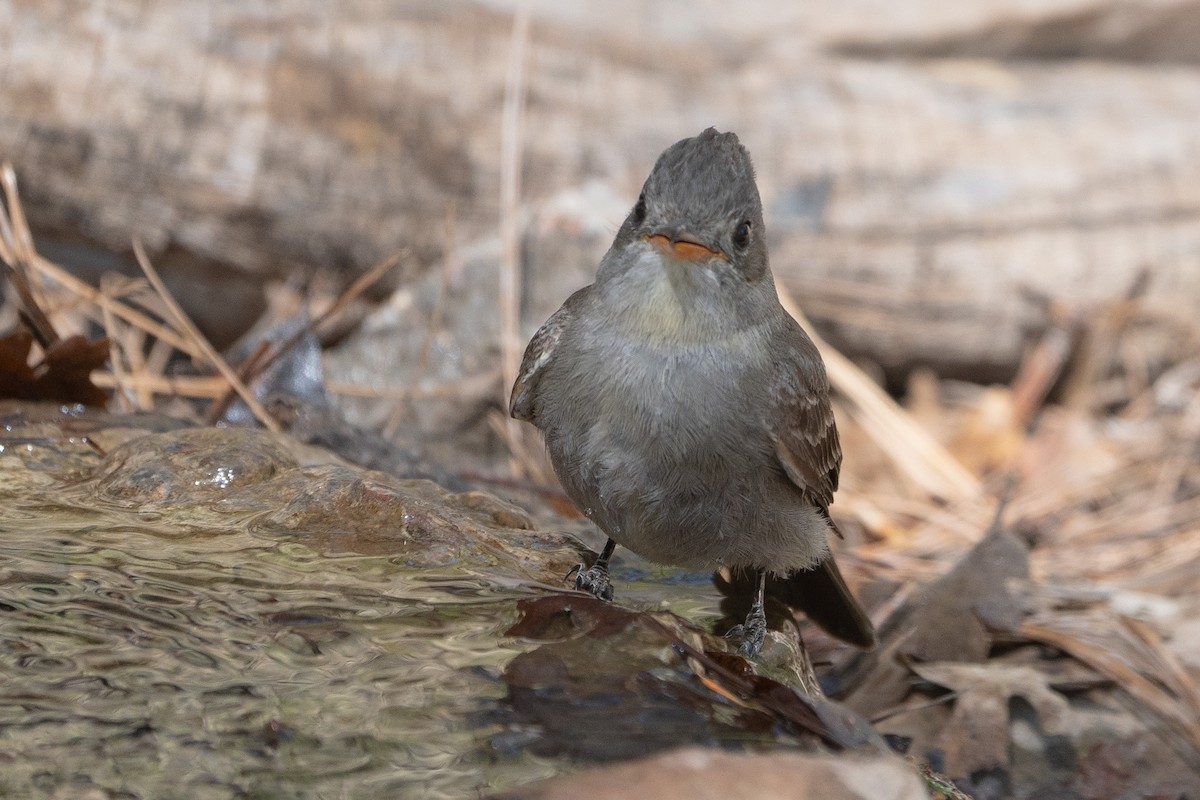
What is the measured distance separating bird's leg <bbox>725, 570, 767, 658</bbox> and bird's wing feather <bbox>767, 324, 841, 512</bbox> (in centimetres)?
31

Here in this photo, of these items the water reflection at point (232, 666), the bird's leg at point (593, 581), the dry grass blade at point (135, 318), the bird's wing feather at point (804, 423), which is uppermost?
the bird's wing feather at point (804, 423)

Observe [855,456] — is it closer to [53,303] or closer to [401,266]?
[401,266]

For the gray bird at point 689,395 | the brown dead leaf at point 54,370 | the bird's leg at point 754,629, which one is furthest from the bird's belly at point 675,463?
the brown dead leaf at point 54,370

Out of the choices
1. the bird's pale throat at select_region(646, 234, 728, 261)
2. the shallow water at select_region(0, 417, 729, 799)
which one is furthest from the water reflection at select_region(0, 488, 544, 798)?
the bird's pale throat at select_region(646, 234, 728, 261)

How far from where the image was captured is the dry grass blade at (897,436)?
6.73 m

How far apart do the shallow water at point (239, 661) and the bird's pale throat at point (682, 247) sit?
0.98 metres

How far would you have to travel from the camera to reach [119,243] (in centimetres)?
603

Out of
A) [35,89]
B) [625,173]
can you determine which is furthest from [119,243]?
[625,173]

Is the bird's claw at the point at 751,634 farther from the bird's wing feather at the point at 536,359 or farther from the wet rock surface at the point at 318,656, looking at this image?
the bird's wing feather at the point at 536,359

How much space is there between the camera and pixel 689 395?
344cm

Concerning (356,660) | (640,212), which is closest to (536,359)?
(640,212)

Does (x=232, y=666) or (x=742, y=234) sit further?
(x=742, y=234)

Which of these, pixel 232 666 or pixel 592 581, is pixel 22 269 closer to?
pixel 592 581

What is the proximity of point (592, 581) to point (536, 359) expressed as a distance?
2.39 ft
